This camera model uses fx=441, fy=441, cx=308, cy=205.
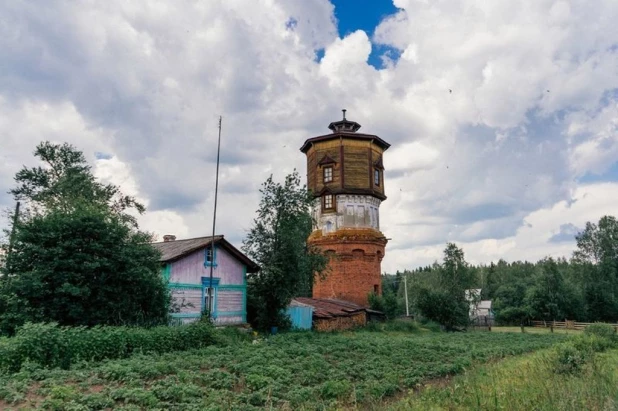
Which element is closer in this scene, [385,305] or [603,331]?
[603,331]

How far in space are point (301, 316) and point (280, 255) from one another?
15.0ft

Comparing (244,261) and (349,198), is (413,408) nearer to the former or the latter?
(244,261)

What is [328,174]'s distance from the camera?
134 feet

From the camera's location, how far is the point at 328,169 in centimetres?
4103

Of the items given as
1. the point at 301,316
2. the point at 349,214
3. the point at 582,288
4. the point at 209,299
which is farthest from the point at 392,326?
the point at 582,288

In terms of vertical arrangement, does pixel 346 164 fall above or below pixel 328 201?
above

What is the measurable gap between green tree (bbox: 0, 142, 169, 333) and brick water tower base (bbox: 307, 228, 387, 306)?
20757 millimetres

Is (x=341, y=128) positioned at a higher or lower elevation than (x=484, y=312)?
higher

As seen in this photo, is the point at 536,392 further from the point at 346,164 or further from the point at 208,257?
the point at 346,164

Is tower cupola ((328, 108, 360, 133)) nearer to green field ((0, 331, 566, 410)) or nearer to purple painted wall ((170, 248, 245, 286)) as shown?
purple painted wall ((170, 248, 245, 286))

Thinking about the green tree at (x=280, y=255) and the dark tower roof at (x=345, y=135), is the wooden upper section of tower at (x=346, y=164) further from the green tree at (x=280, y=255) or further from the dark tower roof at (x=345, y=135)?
the green tree at (x=280, y=255)

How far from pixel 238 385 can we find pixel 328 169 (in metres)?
31.1

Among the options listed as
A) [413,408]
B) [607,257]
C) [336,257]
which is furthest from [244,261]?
[607,257]

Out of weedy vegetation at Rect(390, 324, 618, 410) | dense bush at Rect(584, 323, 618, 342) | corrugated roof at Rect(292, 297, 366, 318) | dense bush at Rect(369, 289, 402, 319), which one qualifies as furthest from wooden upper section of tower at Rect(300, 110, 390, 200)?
weedy vegetation at Rect(390, 324, 618, 410)
